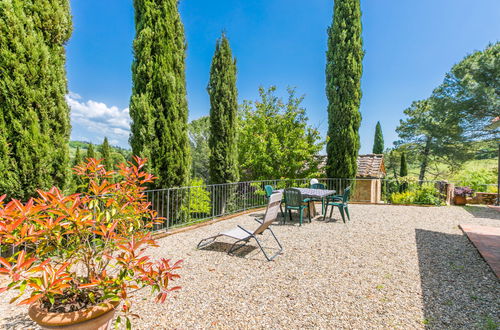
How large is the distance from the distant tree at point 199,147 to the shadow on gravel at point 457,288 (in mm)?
17598

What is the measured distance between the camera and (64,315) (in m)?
1.57

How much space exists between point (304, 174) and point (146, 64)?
888cm

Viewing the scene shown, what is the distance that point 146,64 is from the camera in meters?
5.84

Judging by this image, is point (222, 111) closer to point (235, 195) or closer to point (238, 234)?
point (235, 195)

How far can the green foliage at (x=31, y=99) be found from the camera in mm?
3398

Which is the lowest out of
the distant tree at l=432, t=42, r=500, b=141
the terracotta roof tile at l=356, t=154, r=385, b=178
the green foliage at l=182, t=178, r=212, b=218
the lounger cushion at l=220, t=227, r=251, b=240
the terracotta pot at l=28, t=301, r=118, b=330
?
the green foliage at l=182, t=178, r=212, b=218

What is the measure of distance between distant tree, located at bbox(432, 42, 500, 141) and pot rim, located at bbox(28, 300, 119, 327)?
17.5 meters

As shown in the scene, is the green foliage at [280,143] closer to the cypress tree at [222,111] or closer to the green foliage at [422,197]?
the cypress tree at [222,111]

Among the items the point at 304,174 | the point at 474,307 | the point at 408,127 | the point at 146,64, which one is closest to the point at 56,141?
the point at 146,64

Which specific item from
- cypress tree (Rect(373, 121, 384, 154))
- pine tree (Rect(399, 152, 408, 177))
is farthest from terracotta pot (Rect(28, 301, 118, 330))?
cypress tree (Rect(373, 121, 384, 154))

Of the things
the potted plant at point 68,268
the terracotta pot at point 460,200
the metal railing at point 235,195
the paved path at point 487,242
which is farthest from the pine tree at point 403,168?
the potted plant at point 68,268

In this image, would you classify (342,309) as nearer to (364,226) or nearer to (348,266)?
(348,266)

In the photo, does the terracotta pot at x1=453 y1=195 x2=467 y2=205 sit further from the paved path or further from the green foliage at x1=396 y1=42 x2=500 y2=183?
the green foliage at x1=396 y1=42 x2=500 y2=183

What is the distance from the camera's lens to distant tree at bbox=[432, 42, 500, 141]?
12531 millimetres
